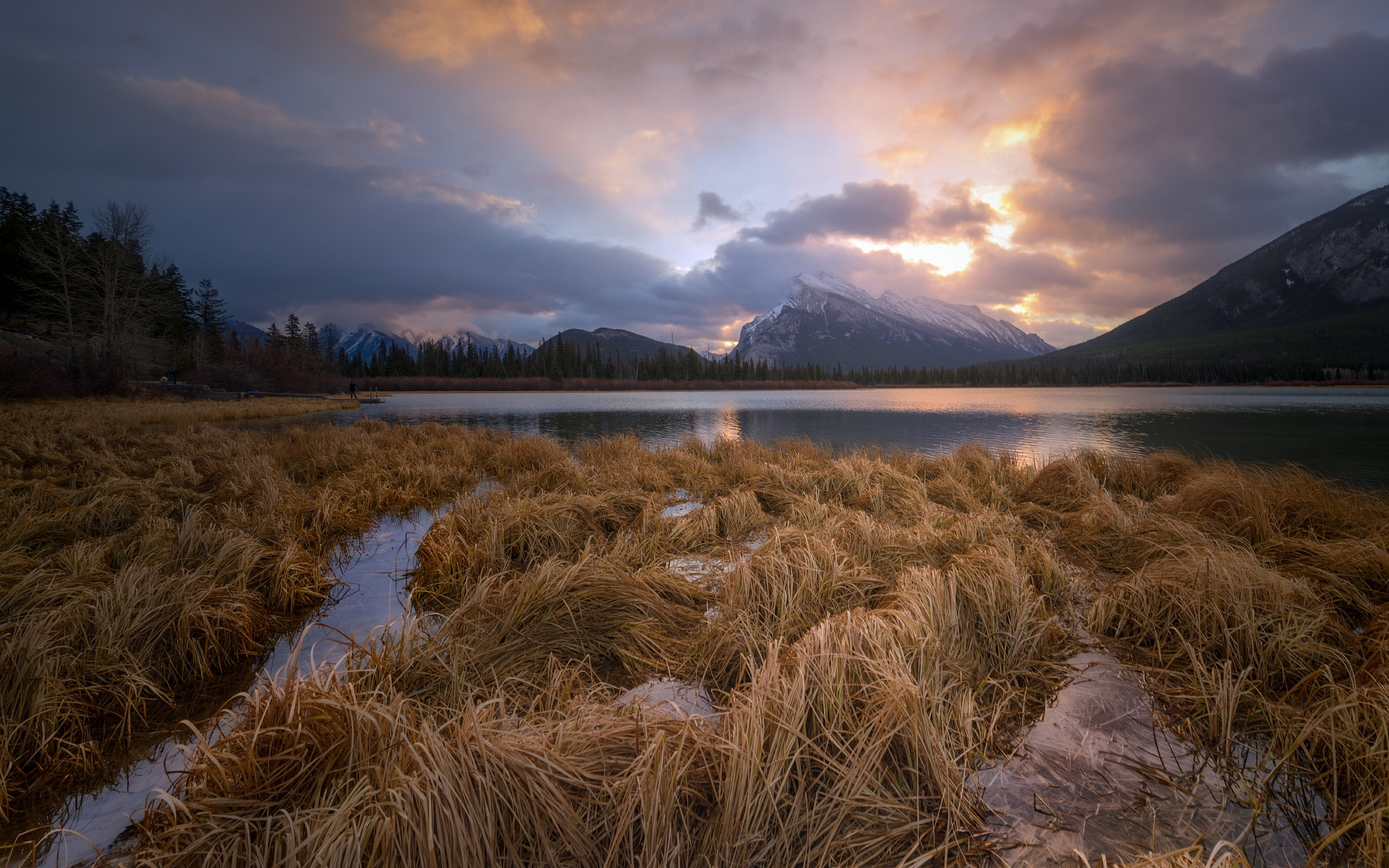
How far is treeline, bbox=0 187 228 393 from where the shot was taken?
2503cm

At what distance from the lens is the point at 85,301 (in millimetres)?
30297

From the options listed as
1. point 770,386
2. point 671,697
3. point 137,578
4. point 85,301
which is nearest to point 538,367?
point 770,386

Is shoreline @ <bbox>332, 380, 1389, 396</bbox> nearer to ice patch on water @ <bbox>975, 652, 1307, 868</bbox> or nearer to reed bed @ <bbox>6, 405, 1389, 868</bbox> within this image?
reed bed @ <bbox>6, 405, 1389, 868</bbox>

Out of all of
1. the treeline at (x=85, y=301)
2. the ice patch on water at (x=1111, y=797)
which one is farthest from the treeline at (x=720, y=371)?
the ice patch on water at (x=1111, y=797)

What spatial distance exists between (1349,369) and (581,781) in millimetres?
174103

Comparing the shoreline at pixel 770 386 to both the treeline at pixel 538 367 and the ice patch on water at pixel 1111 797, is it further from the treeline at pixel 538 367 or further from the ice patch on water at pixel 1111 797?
the ice patch on water at pixel 1111 797

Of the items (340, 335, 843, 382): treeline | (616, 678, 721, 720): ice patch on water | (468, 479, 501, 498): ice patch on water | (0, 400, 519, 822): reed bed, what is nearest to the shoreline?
(340, 335, 843, 382): treeline

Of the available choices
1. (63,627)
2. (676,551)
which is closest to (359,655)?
(63,627)

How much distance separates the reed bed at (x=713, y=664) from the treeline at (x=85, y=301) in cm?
2871

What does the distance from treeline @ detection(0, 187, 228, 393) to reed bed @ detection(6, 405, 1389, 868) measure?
2871cm

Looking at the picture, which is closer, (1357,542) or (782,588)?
(782,588)

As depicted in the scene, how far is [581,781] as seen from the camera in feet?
5.85

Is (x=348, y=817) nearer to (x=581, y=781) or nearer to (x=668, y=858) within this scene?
(x=581, y=781)

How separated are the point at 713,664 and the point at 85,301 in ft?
152
